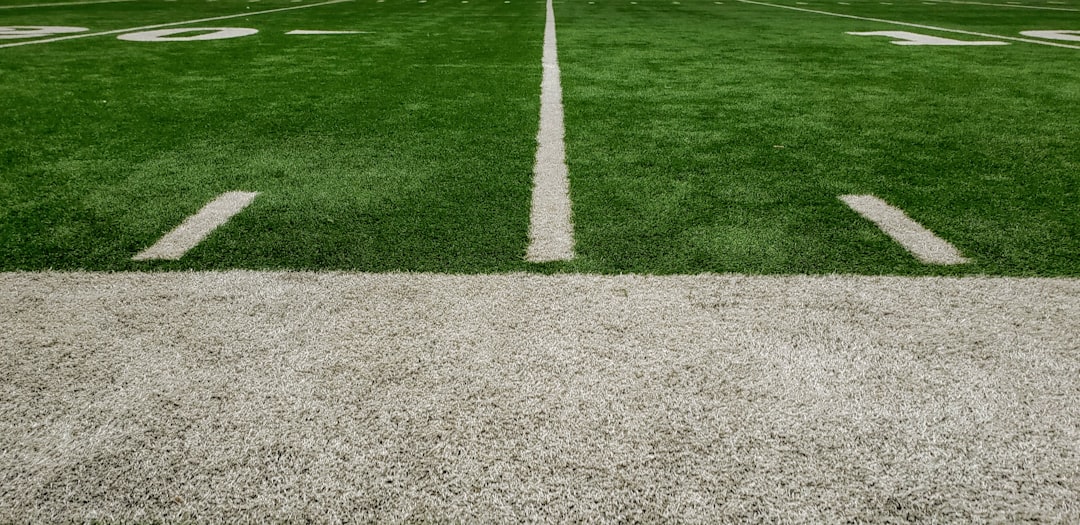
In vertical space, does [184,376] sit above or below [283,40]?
below

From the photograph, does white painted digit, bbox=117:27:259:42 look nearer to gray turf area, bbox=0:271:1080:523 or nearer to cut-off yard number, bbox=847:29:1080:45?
gray turf area, bbox=0:271:1080:523

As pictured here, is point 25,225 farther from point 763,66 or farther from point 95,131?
point 763,66

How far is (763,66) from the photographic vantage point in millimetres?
6777

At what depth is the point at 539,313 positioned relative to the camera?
1986 millimetres

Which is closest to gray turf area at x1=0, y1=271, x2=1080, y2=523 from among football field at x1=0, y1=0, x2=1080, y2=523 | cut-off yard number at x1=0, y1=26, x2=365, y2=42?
football field at x1=0, y1=0, x2=1080, y2=523

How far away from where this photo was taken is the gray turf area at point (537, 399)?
1.31 metres

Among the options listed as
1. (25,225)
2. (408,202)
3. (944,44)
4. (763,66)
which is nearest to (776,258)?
(408,202)

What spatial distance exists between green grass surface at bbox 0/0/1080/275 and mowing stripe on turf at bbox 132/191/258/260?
0.21ft

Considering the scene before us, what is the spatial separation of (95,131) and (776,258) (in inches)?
154

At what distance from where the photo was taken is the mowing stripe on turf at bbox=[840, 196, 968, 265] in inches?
92.8

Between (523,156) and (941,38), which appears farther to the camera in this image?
(941,38)

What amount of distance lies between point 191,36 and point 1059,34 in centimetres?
1188

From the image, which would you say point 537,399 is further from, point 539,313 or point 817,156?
point 817,156

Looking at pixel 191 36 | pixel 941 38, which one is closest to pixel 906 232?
pixel 941 38
